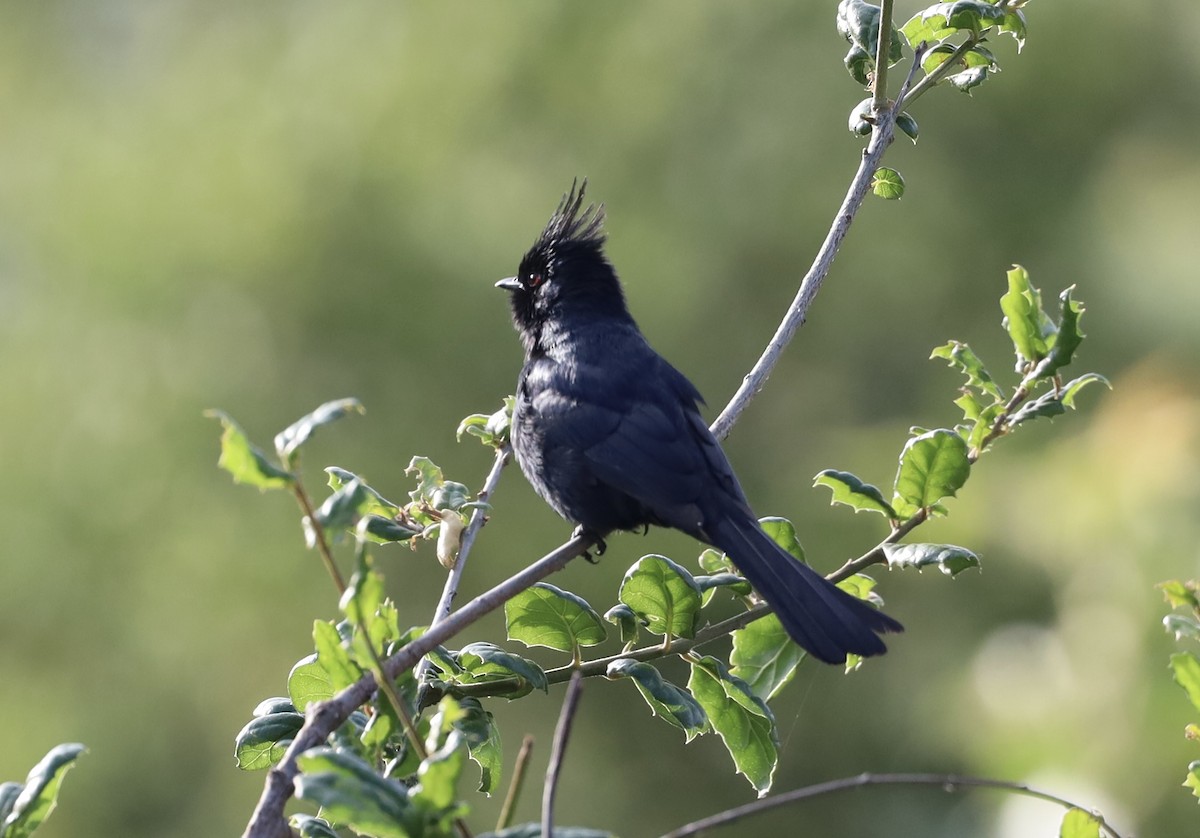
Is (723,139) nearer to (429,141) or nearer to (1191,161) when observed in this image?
(429,141)

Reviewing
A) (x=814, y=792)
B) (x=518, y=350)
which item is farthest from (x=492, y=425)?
(x=518, y=350)

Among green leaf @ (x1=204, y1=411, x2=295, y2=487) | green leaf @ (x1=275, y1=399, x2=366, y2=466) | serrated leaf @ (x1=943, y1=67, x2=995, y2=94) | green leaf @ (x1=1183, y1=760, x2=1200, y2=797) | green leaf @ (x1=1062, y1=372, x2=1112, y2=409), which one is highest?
serrated leaf @ (x1=943, y1=67, x2=995, y2=94)

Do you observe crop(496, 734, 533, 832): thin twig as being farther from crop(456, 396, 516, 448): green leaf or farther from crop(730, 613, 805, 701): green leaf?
crop(456, 396, 516, 448): green leaf

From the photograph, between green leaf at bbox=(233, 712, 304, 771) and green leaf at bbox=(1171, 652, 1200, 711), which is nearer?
green leaf at bbox=(1171, 652, 1200, 711)

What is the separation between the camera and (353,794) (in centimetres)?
162

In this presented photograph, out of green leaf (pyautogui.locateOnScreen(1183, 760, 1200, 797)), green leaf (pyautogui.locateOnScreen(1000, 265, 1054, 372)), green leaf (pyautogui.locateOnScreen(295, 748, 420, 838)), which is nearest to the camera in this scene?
green leaf (pyautogui.locateOnScreen(295, 748, 420, 838))

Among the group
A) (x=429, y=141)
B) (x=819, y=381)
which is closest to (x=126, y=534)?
(x=429, y=141)

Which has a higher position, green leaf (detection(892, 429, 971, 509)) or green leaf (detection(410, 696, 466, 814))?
green leaf (detection(892, 429, 971, 509))

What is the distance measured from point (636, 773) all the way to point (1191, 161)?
860 centimetres

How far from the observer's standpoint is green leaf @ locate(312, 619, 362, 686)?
1945mm

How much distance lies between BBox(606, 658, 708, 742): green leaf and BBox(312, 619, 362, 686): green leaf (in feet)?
2.03

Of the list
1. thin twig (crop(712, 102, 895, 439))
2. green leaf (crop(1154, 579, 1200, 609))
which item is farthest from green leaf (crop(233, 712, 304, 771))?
green leaf (crop(1154, 579, 1200, 609))

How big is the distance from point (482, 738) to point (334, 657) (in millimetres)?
509

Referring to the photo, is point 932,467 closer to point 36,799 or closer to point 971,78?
point 971,78
